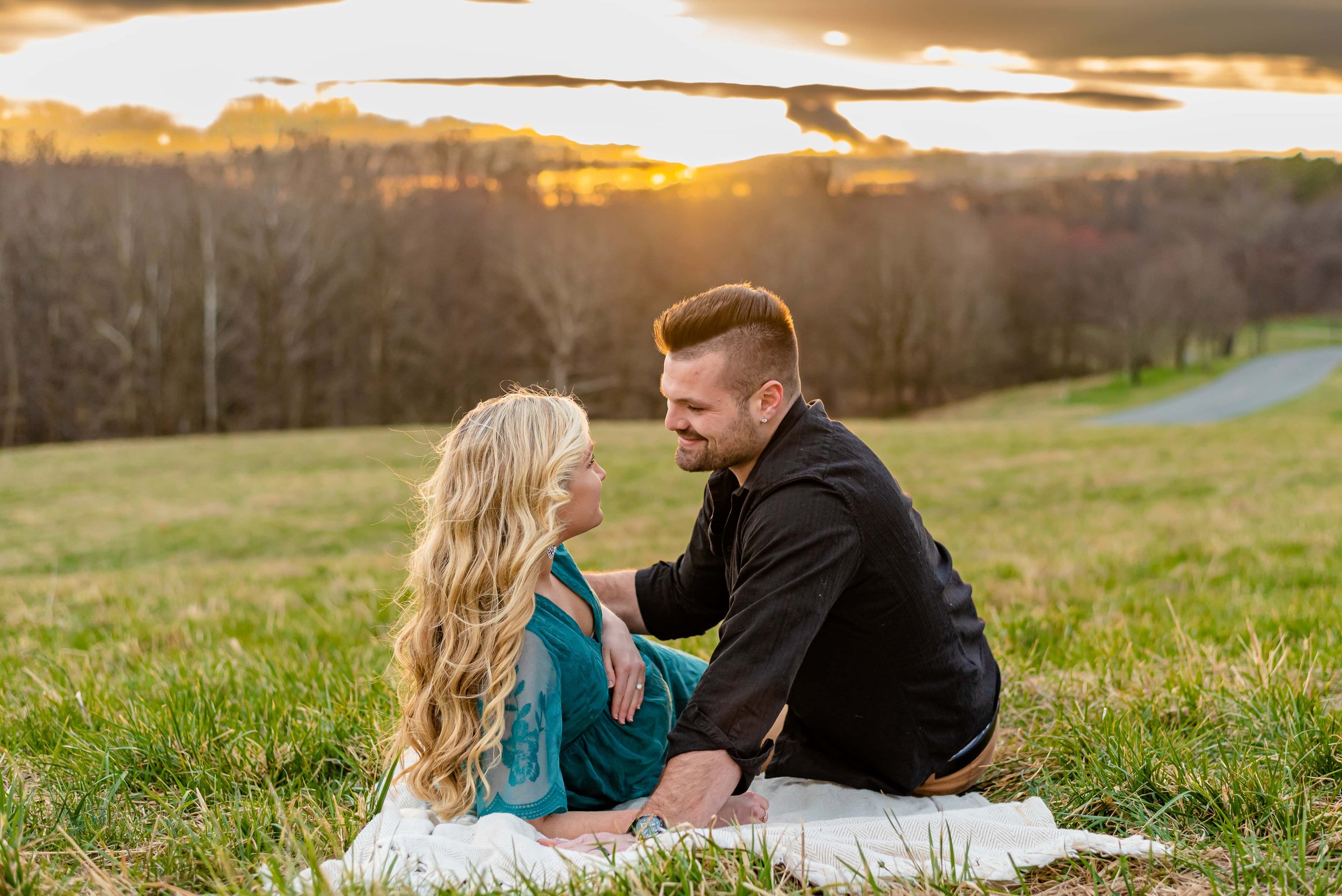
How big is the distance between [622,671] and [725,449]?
765 mm

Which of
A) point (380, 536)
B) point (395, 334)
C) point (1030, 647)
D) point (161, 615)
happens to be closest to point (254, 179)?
point (395, 334)

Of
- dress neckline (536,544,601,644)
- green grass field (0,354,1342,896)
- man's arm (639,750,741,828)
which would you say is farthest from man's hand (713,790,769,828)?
dress neckline (536,544,601,644)

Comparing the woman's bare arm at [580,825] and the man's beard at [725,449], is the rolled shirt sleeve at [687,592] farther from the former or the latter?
the woman's bare arm at [580,825]

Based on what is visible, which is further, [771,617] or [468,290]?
[468,290]

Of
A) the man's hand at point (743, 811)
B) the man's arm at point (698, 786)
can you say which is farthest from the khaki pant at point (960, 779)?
the man's arm at point (698, 786)

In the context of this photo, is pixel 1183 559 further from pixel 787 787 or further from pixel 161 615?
pixel 161 615

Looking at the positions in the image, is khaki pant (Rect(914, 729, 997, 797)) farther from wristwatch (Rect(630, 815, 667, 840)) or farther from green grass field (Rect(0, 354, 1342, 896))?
wristwatch (Rect(630, 815, 667, 840))

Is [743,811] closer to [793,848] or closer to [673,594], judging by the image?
[793,848]

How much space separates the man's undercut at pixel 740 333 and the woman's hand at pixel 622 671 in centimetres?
86

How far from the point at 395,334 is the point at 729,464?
5290 centimetres

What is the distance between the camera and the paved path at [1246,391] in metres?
41.7

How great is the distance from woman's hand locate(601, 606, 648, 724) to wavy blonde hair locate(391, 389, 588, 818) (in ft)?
1.37

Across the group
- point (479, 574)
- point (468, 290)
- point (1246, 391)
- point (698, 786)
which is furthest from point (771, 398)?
point (468, 290)

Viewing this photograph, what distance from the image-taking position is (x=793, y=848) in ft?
8.55
